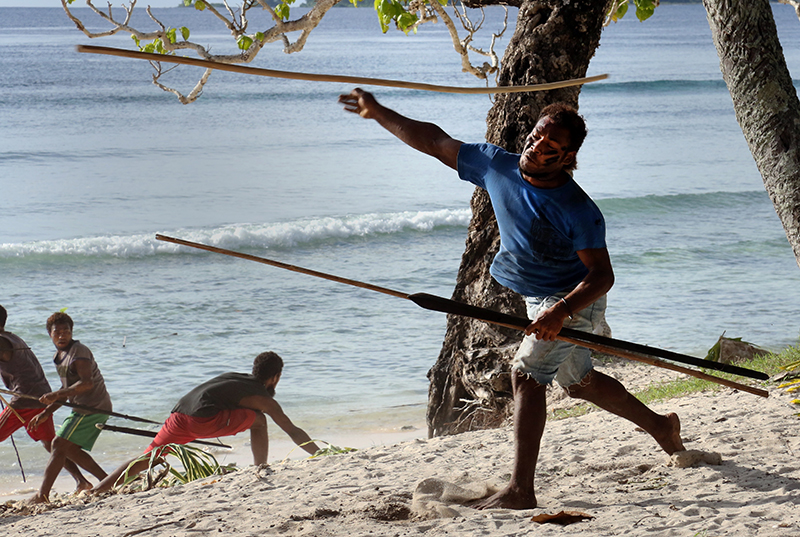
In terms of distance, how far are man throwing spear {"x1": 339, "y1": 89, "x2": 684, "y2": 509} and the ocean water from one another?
3.36 metres

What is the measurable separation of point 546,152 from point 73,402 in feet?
14.4

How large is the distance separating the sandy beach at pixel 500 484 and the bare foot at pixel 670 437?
0.21 ft

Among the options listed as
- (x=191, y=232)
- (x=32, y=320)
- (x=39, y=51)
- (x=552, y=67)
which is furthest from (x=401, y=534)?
(x=39, y=51)

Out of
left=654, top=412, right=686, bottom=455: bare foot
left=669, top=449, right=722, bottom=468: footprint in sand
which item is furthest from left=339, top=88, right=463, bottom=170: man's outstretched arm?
left=669, top=449, right=722, bottom=468: footprint in sand

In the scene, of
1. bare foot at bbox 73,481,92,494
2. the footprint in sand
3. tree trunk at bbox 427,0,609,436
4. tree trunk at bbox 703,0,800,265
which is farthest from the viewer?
bare foot at bbox 73,481,92,494

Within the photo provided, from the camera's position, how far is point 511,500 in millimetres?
2998

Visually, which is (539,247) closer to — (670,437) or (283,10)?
(670,437)

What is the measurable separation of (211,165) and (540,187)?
2043cm

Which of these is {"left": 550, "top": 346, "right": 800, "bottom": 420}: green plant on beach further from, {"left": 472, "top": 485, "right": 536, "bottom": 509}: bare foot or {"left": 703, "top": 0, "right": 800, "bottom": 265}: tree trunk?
{"left": 472, "top": 485, "right": 536, "bottom": 509}: bare foot

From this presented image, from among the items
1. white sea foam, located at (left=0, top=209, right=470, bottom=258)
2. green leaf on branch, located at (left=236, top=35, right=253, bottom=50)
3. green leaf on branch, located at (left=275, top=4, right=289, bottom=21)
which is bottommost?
white sea foam, located at (left=0, top=209, right=470, bottom=258)

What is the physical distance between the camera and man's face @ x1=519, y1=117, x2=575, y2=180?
2.83 m

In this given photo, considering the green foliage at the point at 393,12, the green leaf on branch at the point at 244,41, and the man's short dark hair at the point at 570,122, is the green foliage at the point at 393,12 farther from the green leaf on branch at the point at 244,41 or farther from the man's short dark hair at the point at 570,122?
the man's short dark hair at the point at 570,122

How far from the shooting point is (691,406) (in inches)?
172

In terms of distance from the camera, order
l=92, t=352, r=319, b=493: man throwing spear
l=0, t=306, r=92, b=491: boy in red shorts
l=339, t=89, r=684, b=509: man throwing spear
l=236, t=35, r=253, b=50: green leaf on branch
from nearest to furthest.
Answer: l=339, t=89, r=684, b=509: man throwing spear < l=92, t=352, r=319, b=493: man throwing spear < l=0, t=306, r=92, b=491: boy in red shorts < l=236, t=35, r=253, b=50: green leaf on branch
